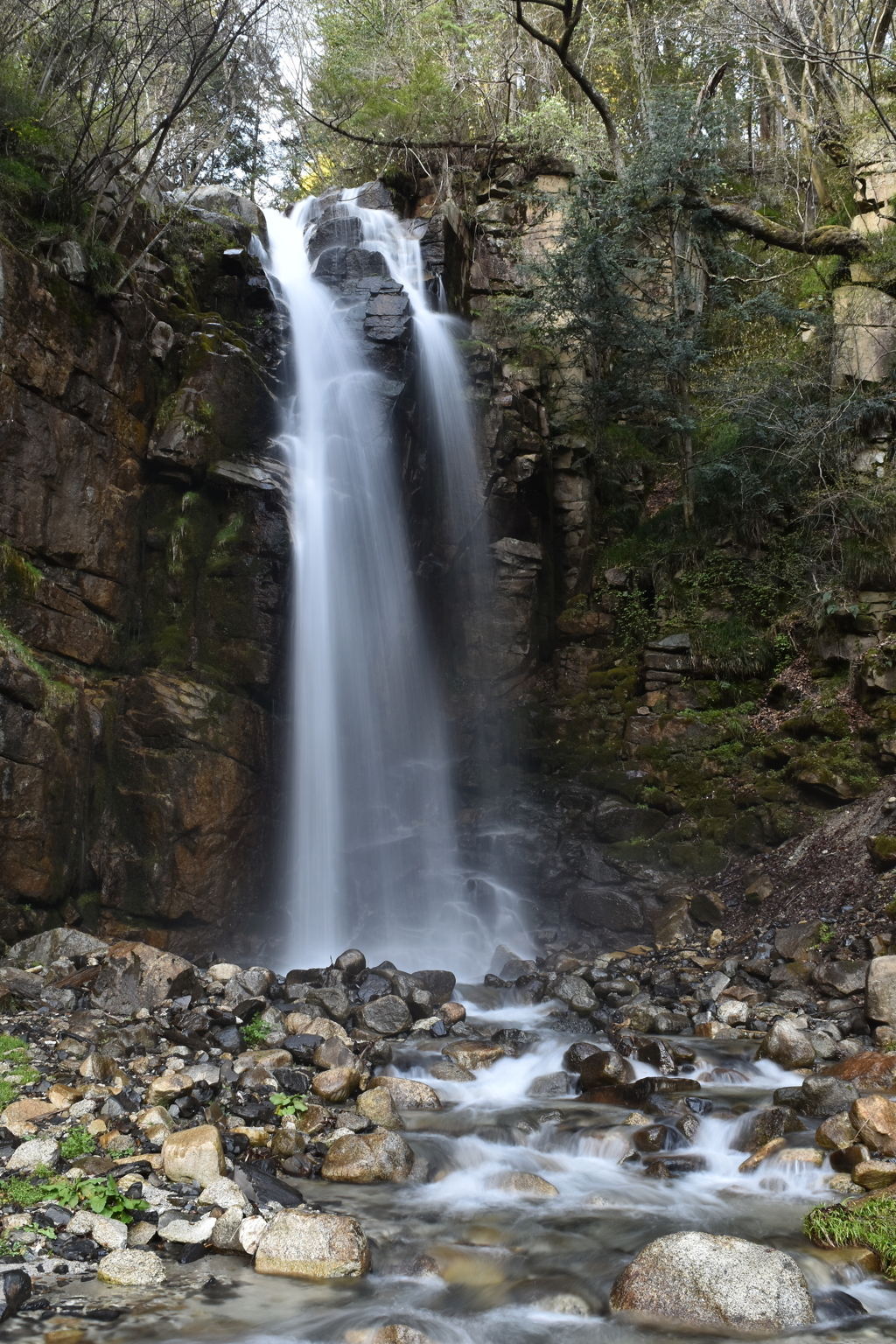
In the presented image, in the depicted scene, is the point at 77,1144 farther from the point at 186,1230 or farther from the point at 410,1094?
the point at 410,1094

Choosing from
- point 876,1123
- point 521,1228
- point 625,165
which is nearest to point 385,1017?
point 521,1228

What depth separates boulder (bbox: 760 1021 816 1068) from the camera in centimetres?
637

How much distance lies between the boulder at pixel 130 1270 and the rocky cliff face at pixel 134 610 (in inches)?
184

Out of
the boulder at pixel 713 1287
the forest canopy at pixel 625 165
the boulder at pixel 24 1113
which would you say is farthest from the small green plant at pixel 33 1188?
the forest canopy at pixel 625 165

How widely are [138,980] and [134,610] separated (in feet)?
15.7

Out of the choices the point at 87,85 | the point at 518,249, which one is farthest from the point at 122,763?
the point at 518,249

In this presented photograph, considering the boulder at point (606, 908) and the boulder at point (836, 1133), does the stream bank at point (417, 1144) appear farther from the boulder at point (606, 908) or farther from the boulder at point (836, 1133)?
the boulder at point (606, 908)

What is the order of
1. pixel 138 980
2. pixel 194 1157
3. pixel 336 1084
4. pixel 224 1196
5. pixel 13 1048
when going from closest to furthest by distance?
pixel 224 1196 < pixel 194 1157 < pixel 13 1048 < pixel 336 1084 < pixel 138 980

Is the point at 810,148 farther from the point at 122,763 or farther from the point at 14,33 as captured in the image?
the point at 122,763

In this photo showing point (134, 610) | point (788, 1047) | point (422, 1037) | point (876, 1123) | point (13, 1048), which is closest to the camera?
point (876, 1123)

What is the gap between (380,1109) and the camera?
5605 millimetres

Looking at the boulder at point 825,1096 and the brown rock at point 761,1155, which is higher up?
the boulder at point 825,1096

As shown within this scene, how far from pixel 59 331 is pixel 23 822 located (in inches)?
217

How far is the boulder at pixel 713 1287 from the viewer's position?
11.3 feet
